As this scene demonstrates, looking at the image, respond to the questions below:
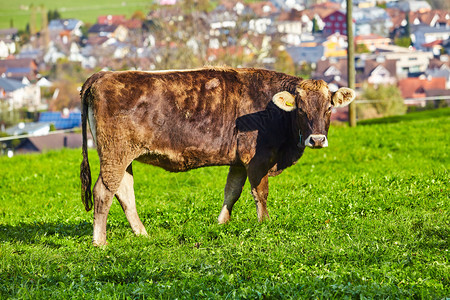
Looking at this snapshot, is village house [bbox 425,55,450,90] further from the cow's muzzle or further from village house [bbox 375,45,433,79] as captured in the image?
the cow's muzzle

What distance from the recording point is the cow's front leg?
955 centimetres

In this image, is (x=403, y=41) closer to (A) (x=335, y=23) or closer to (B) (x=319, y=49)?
(B) (x=319, y=49)

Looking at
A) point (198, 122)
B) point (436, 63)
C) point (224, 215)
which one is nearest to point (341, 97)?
point (198, 122)

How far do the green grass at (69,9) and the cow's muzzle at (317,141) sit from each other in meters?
122

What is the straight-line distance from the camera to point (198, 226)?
31.4 ft

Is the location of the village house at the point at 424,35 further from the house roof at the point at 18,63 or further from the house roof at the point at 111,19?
the house roof at the point at 18,63

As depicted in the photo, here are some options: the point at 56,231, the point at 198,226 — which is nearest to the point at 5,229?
the point at 56,231

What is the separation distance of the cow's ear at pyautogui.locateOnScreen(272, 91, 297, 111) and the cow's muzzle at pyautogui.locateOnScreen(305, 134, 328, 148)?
660 mm

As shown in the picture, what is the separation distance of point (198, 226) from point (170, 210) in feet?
5.27

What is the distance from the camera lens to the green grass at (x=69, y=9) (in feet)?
418

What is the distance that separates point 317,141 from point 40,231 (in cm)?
458

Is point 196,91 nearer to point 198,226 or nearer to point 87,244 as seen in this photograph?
point 198,226

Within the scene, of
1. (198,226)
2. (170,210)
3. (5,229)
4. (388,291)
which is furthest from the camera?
(170,210)

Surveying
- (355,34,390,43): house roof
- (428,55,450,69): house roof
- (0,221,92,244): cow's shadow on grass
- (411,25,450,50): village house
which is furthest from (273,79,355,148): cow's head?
(355,34,390,43): house roof
